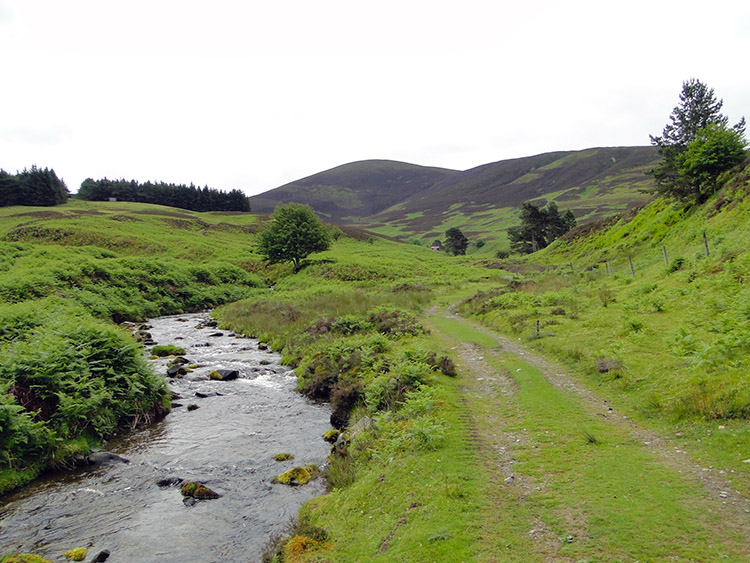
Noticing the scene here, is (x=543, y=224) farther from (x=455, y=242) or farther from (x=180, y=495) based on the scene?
(x=180, y=495)

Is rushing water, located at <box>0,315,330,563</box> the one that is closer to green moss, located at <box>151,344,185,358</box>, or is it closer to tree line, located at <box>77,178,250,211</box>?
green moss, located at <box>151,344,185,358</box>

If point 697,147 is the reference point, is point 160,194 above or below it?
above

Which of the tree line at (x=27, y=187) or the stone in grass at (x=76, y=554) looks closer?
the stone in grass at (x=76, y=554)

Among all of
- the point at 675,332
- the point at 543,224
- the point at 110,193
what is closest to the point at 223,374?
the point at 675,332

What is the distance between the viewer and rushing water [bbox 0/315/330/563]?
9.66 meters

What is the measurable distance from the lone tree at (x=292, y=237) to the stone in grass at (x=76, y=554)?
208 feet

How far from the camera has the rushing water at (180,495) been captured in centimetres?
966

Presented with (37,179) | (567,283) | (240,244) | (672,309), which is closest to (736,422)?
(672,309)

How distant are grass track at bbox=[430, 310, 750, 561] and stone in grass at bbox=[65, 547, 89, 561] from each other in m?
8.33

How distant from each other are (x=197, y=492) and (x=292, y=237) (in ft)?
206

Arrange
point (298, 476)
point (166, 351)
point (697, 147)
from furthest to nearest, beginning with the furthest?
point (697, 147) → point (166, 351) → point (298, 476)

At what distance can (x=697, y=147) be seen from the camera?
43438mm

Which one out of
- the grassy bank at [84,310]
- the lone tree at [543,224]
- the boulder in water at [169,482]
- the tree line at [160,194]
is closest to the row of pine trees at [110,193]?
the tree line at [160,194]

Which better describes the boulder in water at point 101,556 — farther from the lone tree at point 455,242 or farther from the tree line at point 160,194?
the tree line at point 160,194
